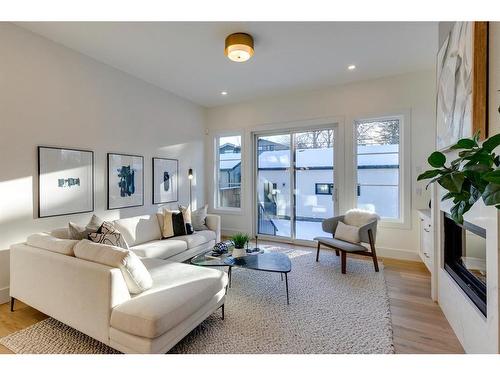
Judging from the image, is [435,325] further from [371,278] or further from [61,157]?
[61,157]

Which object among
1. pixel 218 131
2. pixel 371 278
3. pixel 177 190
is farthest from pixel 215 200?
pixel 371 278

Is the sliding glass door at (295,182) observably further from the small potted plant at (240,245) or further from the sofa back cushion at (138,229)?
the sofa back cushion at (138,229)

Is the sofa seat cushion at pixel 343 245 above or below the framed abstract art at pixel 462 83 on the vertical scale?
below

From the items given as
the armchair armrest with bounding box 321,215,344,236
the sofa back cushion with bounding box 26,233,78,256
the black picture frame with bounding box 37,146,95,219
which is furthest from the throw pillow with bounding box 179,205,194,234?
the armchair armrest with bounding box 321,215,344,236

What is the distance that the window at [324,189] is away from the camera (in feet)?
15.2

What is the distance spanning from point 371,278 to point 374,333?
126 centimetres

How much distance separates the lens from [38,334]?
2039mm

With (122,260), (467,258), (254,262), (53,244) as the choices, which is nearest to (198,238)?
(254,262)

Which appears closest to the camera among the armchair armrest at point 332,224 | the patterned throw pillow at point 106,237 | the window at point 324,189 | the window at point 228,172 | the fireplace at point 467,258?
the fireplace at point 467,258

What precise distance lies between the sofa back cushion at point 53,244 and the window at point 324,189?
152 inches

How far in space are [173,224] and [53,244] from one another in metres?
1.74

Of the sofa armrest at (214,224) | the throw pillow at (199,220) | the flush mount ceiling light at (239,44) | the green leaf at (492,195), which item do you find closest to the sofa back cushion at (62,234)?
the throw pillow at (199,220)

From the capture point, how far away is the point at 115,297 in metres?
1.69
